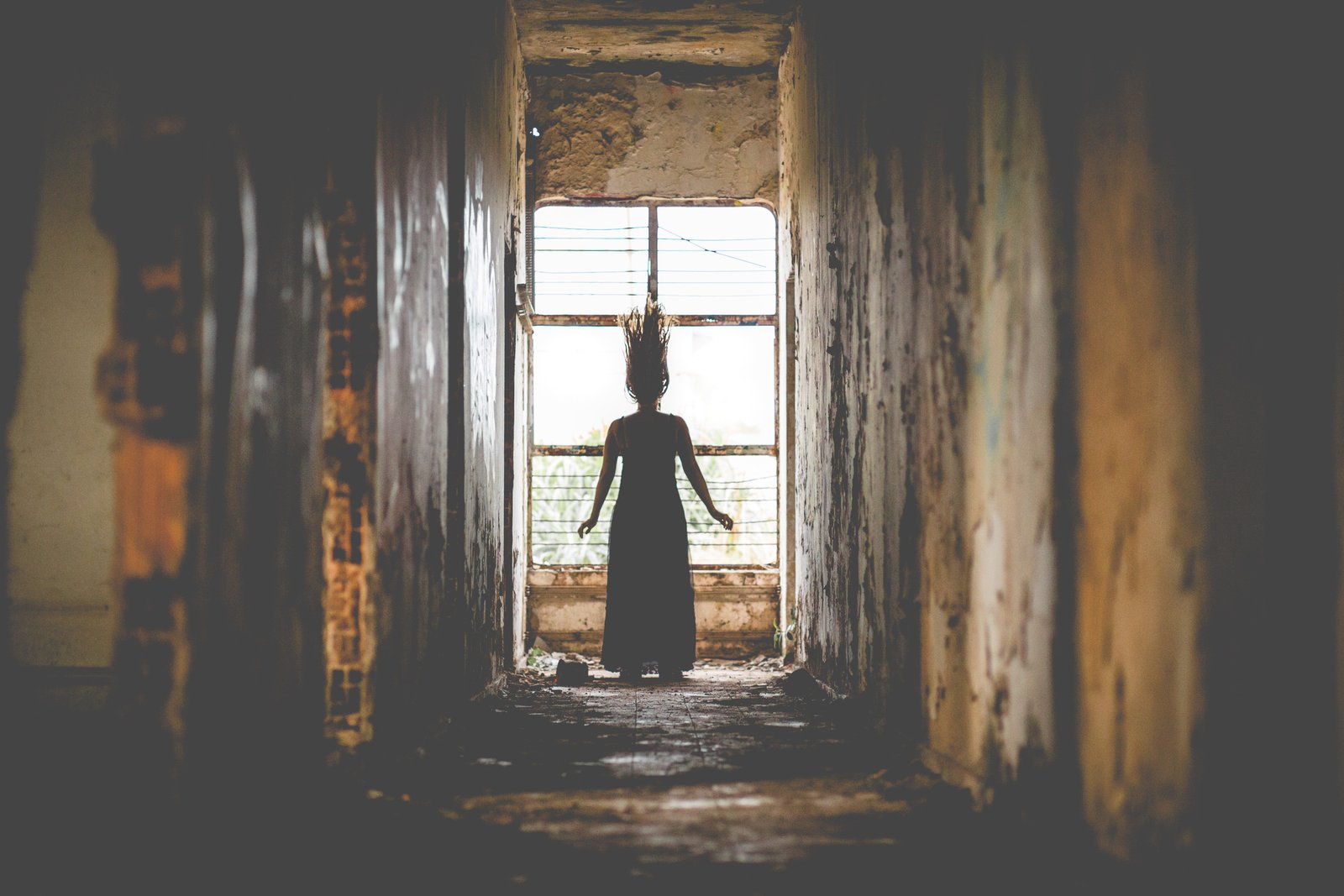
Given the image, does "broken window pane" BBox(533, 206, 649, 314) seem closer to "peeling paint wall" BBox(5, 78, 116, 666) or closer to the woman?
Answer: the woman

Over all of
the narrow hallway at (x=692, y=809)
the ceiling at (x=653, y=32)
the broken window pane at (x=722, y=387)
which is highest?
the ceiling at (x=653, y=32)

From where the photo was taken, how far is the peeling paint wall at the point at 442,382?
2699 mm

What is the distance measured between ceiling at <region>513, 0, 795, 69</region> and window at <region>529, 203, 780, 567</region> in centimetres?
98

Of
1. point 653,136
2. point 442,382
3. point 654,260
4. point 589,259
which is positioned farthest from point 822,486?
point 653,136

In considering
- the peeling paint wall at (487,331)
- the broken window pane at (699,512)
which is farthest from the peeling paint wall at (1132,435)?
the broken window pane at (699,512)

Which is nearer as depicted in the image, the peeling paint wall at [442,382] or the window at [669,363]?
the peeling paint wall at [442,382]

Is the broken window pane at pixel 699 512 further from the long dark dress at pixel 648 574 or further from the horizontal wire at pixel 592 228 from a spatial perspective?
the long dark dress at pixel 648 574

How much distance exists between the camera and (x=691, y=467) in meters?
5.65

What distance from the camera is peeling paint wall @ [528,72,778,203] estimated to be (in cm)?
724

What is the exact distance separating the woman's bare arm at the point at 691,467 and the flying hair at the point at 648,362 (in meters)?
0.20

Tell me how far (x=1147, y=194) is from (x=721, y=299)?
572cm

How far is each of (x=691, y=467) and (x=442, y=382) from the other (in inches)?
92.4

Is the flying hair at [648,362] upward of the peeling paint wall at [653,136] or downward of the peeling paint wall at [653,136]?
downward

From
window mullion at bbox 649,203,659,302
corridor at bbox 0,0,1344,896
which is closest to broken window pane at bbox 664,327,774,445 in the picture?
window mullion at bbox 649,203,659,302
